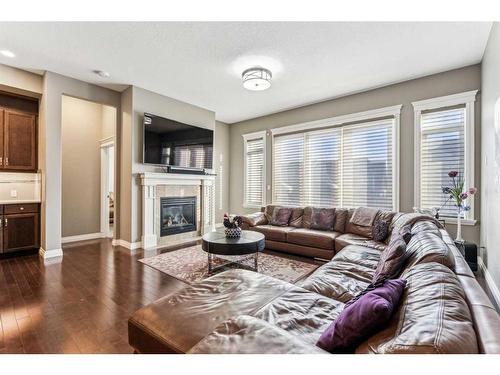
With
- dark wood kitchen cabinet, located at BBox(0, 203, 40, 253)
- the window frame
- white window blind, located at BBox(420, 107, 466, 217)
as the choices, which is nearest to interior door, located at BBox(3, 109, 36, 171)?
dark wood kitchen cabinet, located at BBox(0, 203, 40, 253)

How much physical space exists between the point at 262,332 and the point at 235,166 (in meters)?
5.93

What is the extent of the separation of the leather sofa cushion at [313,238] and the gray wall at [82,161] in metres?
4.04

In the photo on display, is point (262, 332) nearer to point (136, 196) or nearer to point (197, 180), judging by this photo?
point (136, 196)

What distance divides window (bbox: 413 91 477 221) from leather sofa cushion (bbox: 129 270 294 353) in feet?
11.0

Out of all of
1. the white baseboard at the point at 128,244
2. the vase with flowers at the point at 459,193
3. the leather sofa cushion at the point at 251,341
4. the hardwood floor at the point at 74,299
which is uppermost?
the vase with flowers at the point at 459,193

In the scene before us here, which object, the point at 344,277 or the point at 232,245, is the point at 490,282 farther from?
the point at 232,245

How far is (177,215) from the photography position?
509cm

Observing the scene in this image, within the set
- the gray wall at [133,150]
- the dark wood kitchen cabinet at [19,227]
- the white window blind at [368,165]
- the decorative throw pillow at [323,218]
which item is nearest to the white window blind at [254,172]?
the decorative throw pillow at [323,218]

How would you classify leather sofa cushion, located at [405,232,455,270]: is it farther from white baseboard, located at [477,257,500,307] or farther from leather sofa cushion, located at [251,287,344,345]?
white baseboard, located at [477,257,500,307]

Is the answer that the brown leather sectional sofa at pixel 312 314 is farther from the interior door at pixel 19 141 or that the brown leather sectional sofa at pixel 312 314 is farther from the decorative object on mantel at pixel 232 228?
the interior door at pixel 19 141

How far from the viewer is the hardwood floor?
71.9 inches

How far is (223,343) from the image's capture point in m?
1.04

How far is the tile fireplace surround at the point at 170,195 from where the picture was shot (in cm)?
451
